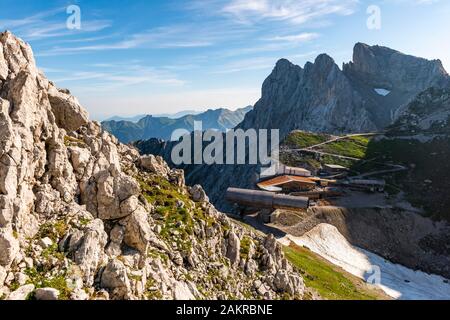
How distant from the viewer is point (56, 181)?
93.8 feet

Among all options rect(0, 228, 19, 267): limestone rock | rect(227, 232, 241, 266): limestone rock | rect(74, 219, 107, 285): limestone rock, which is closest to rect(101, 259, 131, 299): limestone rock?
rect(74, 219, 107, 285): limestone rock

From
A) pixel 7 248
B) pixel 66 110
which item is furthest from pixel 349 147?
pixel 7 248

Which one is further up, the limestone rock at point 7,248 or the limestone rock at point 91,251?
the limestone rock at point 7,248

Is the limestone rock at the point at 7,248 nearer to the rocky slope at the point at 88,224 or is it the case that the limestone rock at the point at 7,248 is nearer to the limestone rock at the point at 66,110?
the rocky slope at the point at 88,224

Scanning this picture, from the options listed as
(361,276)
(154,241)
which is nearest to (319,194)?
(361,276)

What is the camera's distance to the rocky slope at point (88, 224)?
2281cm

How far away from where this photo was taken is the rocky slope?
22.8 m

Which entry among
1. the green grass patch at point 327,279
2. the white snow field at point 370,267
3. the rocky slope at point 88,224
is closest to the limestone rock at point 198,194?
the rocky slope at point 88,224

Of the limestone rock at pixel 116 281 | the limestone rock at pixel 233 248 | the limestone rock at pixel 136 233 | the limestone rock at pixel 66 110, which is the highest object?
the limestone rock at pixel 66 110

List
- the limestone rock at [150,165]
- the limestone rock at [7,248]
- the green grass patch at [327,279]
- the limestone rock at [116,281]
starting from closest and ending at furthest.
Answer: the limestone rock at [7,248], the limestone rock at [116,281], the limestone rock at [150,165], the green grass patch at [327,279]

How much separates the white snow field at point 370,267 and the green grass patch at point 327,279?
Result: 574cm

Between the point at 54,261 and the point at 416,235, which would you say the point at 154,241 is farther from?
the point at 416,235

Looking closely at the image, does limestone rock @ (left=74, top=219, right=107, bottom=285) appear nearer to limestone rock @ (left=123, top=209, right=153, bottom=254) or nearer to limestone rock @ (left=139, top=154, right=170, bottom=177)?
limestone rock @ (left=123, top=209, right=153, bottom=254)

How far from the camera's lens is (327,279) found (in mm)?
63875
